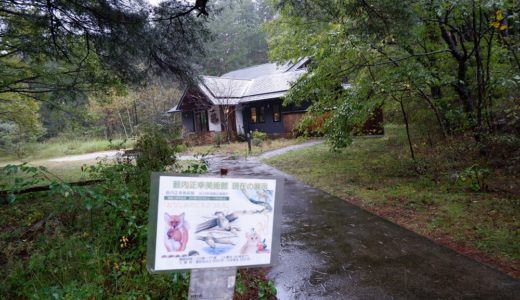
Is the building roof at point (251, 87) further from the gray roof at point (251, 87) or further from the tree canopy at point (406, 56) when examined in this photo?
the tree canopy at point (406, 56)

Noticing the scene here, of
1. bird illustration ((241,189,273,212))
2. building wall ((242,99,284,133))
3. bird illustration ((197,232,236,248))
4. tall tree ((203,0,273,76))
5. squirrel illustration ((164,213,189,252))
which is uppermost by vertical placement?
tall tree ((203,0,273,76))

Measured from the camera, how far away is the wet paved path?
3.04 meters

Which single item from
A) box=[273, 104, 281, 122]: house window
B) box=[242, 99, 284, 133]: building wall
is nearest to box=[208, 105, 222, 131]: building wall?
box=[242, 99, 284, 133]: building wall

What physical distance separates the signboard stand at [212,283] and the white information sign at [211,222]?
5 cm

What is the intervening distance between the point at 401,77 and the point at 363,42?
1264 mm

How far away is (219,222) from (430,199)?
5.41 m

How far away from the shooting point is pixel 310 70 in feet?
27.4

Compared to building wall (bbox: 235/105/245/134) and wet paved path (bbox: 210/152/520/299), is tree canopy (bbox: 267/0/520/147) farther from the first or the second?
building wall (bbox: 235/105/245/134)

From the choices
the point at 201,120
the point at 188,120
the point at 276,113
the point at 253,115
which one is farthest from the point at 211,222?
the point at 188,120

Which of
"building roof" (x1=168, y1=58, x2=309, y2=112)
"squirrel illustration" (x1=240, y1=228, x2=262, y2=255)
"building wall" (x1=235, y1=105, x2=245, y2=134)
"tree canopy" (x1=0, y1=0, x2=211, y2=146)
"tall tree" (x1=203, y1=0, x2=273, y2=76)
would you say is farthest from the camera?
"tall tree" (x1=203, y1=0, x2=273, y2=76)

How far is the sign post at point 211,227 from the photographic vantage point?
1.74 metres

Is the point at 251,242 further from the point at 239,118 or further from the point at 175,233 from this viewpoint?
the point at 239,118

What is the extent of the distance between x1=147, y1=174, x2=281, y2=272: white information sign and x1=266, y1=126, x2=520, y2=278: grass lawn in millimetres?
3101

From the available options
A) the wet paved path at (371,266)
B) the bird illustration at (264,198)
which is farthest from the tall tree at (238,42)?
the bird illustration at (264,198)
